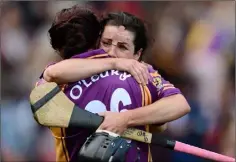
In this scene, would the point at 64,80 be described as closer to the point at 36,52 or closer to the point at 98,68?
the point at 98,68

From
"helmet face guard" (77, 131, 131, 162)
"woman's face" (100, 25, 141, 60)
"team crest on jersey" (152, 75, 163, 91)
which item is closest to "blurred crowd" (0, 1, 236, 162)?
"woman's face" (100, 25, 141, 60)

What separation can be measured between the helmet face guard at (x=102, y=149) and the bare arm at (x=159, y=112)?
5.5 inches

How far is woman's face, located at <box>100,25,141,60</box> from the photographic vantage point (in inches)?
95.3

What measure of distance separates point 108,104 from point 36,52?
204 cm

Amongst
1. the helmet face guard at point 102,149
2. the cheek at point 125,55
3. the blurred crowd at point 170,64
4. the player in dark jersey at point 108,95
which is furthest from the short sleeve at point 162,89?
the blurred crowd at point 170,64

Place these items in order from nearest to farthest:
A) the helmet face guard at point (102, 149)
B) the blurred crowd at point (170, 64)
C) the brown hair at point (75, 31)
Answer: the helmet face guard at point (102, 149) → the brown hair at point (75, 31) → the blurred crowd at point (170, 64)

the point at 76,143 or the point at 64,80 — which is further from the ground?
the point at 64,80

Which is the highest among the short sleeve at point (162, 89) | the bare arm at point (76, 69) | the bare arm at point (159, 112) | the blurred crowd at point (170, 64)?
the bare arm at point (76, 69)

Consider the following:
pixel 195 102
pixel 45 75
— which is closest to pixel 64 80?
pixel 45 75

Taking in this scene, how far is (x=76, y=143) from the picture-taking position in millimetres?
2305

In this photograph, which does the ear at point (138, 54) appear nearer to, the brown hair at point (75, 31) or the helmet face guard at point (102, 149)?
the brown hair at point (75, 31)

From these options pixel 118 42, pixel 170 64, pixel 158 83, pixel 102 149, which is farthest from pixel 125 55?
pixel 170 64

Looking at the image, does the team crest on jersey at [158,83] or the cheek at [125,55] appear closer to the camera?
the team crest on jersey at [158,83]

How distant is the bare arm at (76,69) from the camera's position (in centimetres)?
226
